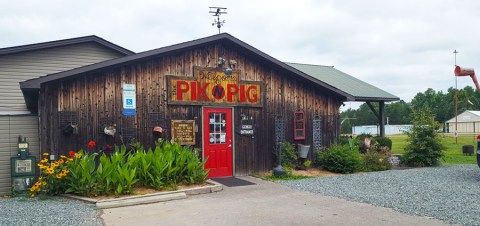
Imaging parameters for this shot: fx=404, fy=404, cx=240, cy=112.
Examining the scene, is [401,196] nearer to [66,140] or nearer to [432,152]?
[432,152]

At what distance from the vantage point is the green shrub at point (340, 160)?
12.9 m

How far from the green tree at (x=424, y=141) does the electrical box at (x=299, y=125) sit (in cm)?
429

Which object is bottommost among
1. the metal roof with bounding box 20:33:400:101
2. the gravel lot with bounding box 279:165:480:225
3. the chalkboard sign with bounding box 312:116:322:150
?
the gravel lot with bounding box 279:165:480:225

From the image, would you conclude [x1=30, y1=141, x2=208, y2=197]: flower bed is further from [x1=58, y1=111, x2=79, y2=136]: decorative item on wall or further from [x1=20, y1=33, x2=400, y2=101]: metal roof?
[x1=20, y1=33, x2=400, y2=101]: metal roof

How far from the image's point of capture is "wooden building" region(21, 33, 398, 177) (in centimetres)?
1008

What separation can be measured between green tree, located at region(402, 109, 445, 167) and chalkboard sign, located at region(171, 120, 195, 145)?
813cm

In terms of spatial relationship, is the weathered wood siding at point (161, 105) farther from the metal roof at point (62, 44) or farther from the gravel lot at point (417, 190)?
the metal roof at point (62, 44)

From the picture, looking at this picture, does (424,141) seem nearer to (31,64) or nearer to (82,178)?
(82,178)

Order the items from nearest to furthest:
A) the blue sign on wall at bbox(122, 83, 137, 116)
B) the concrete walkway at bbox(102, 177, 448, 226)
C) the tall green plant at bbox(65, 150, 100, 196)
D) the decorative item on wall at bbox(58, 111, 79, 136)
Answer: the concrete walkway at bbox(102, 177, 448, 226) → the tall green plant at bbox(65, 150, 100, 196) → the decorative item on wall at bbox(58, 111, 79, 136) → the blue sign on wall at bbox(122, 83, 137, 116)

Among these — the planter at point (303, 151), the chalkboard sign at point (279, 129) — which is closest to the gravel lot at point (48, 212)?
the chalkboard sign at point (279, 129)

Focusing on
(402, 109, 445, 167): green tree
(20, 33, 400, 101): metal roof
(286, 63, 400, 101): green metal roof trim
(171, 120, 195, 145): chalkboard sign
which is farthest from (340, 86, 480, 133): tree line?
(171, 120, 195, 145): chalkboard sign

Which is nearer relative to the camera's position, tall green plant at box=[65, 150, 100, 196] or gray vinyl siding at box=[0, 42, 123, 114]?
tall green plant at box=[65, 150, 100, 196]

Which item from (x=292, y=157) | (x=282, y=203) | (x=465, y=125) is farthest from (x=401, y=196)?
(x=465, y=125)

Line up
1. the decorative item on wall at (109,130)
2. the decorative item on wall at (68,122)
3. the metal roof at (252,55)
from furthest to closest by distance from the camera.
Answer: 1. the decorative item on wall at (109,130)
2. the decorative item on wall at (68,122)
3. the metal roof at (252,55)
